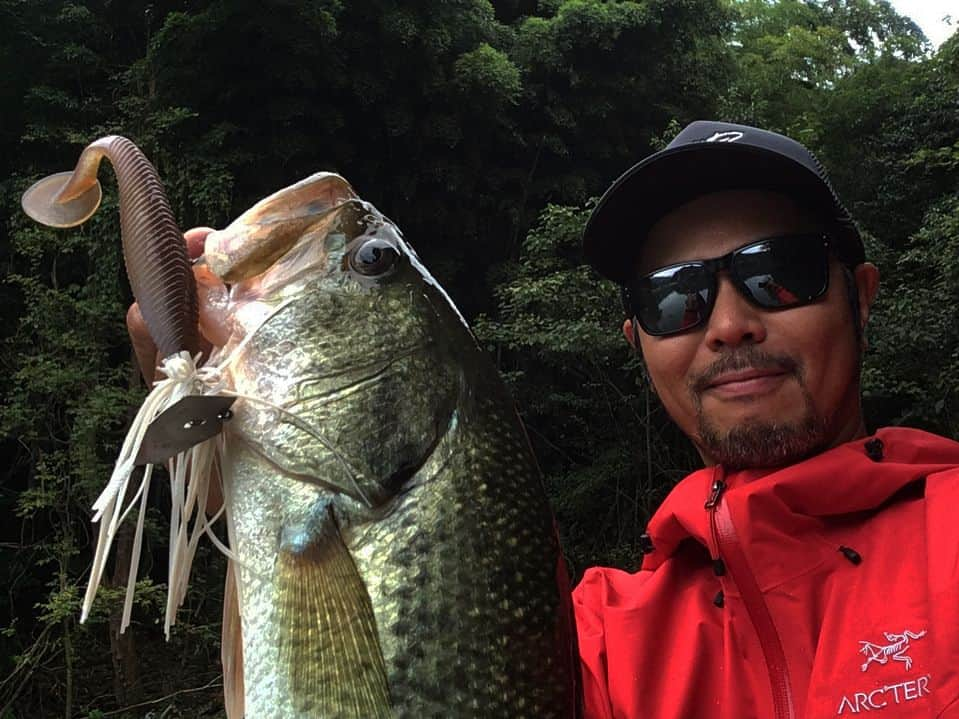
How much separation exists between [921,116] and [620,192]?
15036 millimetres

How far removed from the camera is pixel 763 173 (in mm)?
1884

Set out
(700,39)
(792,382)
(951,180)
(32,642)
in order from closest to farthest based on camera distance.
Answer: (792,382) → (32,642) → (951,180) → (700,39)

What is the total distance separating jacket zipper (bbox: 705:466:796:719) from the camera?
1525 mm

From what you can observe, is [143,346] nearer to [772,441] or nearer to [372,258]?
[372,258]

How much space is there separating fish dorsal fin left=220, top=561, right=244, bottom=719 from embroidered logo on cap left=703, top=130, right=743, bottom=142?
56.7 inches

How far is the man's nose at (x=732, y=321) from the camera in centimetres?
180

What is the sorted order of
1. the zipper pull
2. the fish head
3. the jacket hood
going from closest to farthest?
the fish head → the jacket hood → the zipper pull

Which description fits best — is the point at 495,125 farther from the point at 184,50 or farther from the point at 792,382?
the point at 792,382

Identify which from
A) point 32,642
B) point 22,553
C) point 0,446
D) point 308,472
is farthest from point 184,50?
point 308,472

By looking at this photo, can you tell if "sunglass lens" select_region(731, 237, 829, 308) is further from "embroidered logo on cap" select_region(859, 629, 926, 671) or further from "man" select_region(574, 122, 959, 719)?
"embroidered logo on cap" select_region(859, 629, 926, 671)

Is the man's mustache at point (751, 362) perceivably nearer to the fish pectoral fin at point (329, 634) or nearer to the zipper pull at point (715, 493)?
the zipper pull at point (715, 493)

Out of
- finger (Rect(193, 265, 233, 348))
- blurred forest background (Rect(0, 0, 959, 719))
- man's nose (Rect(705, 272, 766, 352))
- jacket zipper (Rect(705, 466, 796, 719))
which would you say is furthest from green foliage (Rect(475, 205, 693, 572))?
finger (Rect(193, 265, 233, 348))

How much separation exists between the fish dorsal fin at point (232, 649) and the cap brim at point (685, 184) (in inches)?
49.6

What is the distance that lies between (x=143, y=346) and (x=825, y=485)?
1385 millimetres
